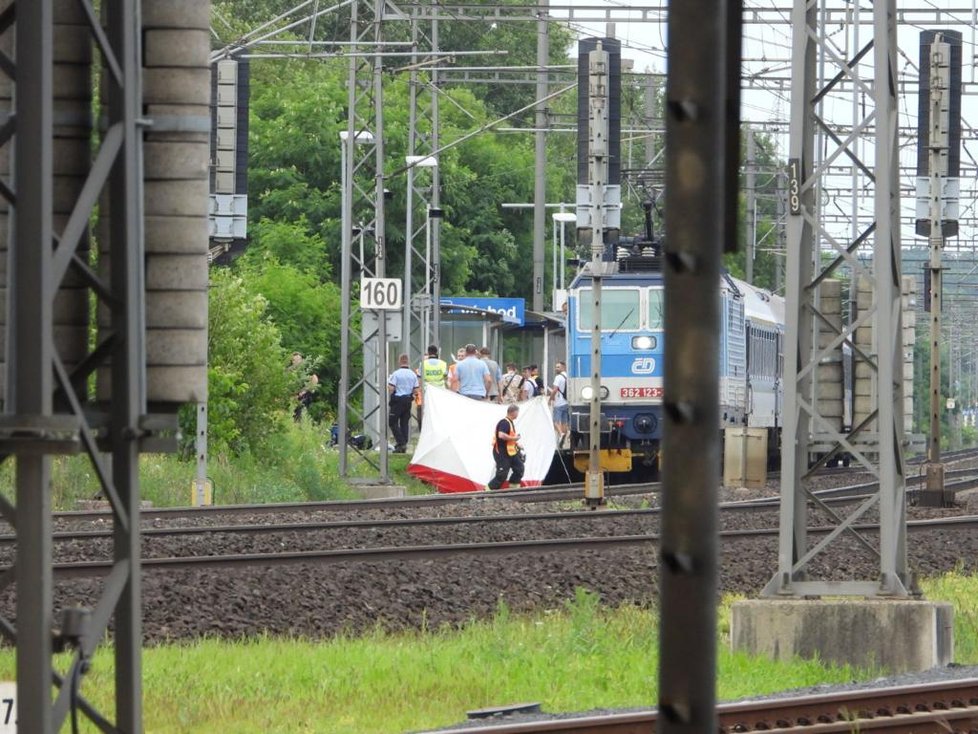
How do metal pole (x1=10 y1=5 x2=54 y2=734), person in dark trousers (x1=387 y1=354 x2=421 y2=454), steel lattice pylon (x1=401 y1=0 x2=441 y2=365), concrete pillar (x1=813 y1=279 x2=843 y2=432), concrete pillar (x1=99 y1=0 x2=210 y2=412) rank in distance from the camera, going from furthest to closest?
1. steel lattice pylon (x1=401 y1=0 x2=441 y2=365)
2. person in dark trousers (x1=387 y1=354 x2=421 y2=454)
3. concrete pillar (x1=813 y1=279 x2=843 y2=432)
4. concrete pillar (x1=99 y1=0 x2=210 y2=412)
5. metal pole (x1=10 y1=5 x2=54 y2=734)

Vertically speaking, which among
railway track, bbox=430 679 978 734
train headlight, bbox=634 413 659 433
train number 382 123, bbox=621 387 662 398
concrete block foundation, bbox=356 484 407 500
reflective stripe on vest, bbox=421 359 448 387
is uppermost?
reflective stripe on vest, bbox=421 359 448 387

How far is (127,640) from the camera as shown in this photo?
6043mm

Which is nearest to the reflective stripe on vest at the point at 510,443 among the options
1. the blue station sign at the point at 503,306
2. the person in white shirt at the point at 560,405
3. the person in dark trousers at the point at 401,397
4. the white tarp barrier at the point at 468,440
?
the white tarp barrier at the point at 468,440

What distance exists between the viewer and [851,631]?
39.1 ft

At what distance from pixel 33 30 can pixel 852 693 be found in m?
5.70

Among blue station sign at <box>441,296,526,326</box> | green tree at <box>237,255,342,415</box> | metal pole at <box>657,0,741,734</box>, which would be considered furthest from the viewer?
blue station sign at <box>441,296,526,326</box>

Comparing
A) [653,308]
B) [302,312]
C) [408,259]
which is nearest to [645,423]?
[653,308]

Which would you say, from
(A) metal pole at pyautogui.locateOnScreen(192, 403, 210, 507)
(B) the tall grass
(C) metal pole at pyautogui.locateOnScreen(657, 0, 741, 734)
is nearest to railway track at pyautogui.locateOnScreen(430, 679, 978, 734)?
(C) metal pole at pyautogui.locateOnScreen(657, 0, 741, 734)

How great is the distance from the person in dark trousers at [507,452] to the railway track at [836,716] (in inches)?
725

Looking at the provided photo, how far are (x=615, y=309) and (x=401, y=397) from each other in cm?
499

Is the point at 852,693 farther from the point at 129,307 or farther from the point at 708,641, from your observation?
the point at 708,641

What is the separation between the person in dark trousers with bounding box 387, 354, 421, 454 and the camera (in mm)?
33281

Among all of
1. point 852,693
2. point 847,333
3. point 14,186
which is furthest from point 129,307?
point 847,333

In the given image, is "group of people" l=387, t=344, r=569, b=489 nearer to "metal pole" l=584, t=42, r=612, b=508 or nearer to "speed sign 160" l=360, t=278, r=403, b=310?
"speed sign 160" l=360, t=278, r=403, b=310
